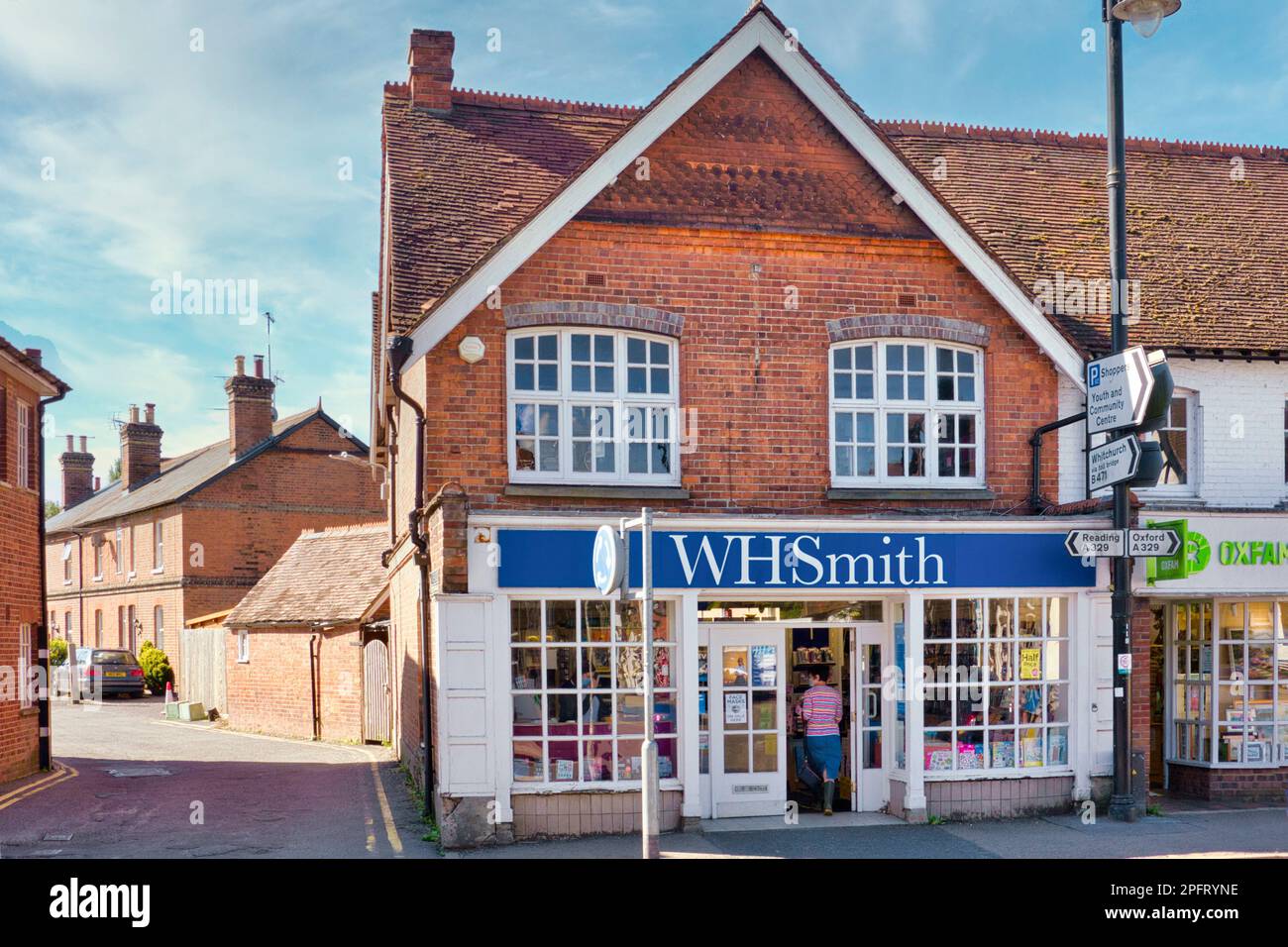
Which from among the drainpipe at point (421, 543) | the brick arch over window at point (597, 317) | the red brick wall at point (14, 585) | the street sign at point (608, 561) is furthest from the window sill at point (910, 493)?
the red brick wall at point (14, 585)

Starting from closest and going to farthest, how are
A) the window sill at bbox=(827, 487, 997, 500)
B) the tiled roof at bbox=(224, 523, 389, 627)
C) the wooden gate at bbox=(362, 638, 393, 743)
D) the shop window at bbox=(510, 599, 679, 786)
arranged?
1. the shop window at bbox=(510, 599, 679, 786)
2. the window sill at bbox=(827, 487, 997, 500)
3. the wooden gate at bbox=(362, 638, 393, 743)
4. the tiled roof at bbox=(224, 523, 389, 627)

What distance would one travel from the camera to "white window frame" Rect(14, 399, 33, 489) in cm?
1828

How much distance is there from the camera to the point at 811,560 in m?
13.1

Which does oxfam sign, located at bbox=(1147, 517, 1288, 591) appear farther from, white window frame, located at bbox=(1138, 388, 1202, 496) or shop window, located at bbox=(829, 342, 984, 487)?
shop window, located at bbox=(829, 342, 984, 487)

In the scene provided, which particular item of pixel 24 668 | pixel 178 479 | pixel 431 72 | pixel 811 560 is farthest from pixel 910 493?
pixel 178 479

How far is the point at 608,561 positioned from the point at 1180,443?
9.12m

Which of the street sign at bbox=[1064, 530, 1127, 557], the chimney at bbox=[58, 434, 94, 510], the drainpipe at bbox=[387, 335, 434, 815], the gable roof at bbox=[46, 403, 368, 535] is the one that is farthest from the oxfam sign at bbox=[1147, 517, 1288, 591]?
the chimney at bbox=[58, 434, 94, 510]

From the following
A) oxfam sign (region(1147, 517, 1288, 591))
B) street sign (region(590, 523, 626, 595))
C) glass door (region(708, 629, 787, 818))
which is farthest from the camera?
oxfam sign (region(1147, 517, 1288, 591))

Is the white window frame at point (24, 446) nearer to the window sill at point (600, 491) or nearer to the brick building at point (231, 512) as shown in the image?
the window sill at point (600, 491)

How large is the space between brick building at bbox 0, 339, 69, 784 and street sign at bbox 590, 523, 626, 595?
1101cm

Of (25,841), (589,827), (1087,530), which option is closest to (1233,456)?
(1087,530)

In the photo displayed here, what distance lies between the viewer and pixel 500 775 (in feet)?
40.3

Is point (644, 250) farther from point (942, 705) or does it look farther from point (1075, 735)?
point (1075, 735)

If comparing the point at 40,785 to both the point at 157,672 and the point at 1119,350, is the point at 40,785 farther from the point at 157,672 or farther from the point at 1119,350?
the point at 157,672
